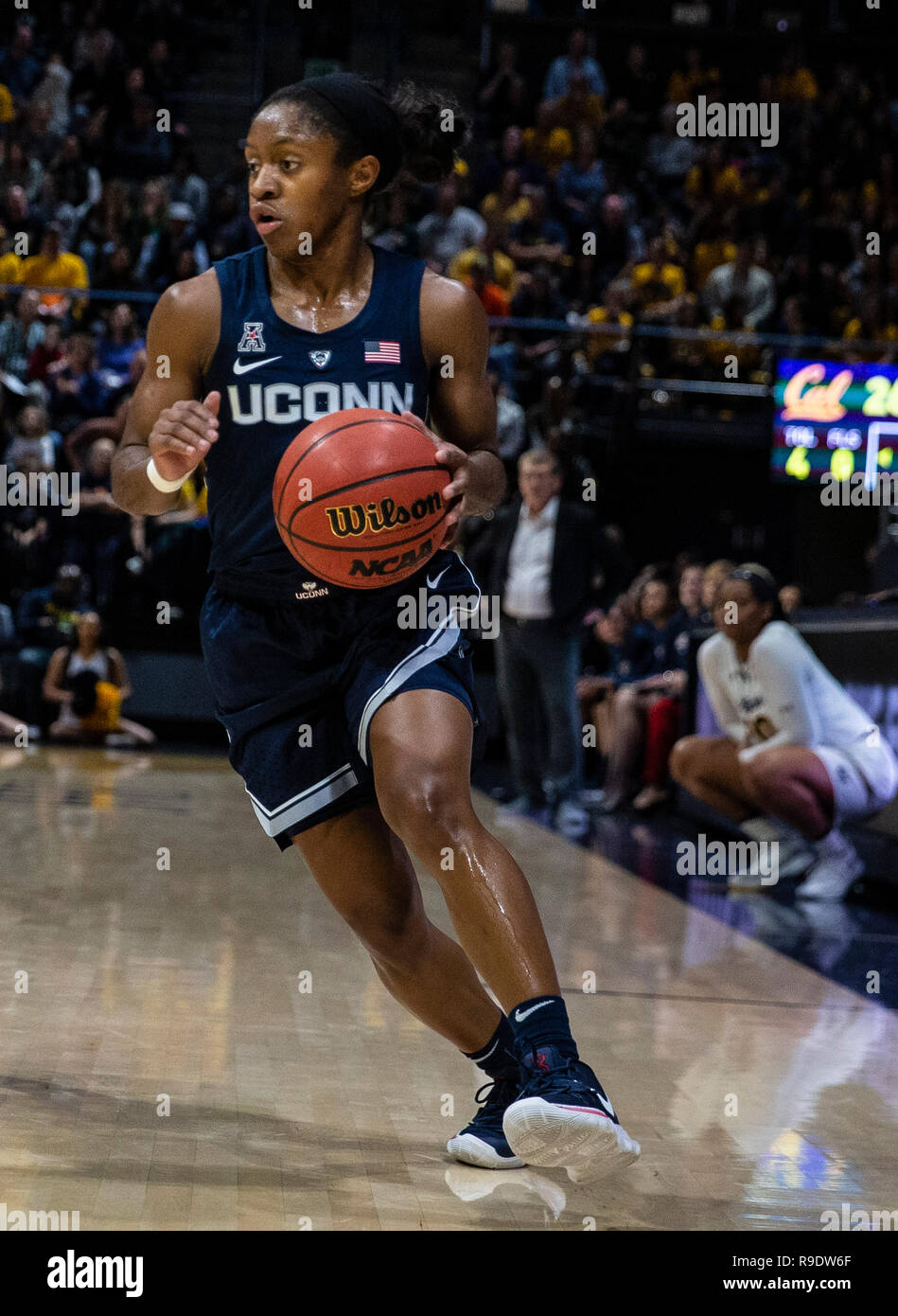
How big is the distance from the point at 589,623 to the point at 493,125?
238 inches

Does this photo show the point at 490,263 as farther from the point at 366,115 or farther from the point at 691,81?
the point at 366,115

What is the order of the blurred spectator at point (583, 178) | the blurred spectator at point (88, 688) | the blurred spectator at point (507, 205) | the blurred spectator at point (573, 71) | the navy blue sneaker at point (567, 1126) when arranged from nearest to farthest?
1. the navy blue sneaker at point (567, 1126)
2. the blurred spectator at point (88, 688)
3. the blurred spectator at point (507, 205)
4. the blurred spectator at point (583, 178)
5. the blurred spectator at point (573, 71)

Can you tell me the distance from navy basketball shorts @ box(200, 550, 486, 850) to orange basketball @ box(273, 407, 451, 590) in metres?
0.11

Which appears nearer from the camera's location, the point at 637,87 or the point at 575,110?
the point at 575,110

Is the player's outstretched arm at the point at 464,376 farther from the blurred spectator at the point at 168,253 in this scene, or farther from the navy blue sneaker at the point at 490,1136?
the blurred spectator at the point at 168,253

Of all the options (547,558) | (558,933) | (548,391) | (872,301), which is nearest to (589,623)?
(548,391)

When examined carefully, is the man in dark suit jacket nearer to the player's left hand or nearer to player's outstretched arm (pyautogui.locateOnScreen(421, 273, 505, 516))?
player's outstretched arm (pyautogui.locateOnScreen(421, 273, 505, 516))

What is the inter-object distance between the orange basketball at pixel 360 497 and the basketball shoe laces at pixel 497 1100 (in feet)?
3.02

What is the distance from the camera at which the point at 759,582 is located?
5750 mm

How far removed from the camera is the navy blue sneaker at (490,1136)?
2.65 metres

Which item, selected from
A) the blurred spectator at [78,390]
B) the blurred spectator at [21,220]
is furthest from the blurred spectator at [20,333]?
the blurred spectator at [21,220]

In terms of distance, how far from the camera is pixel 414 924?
8.41 feet

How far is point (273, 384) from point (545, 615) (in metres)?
5.16

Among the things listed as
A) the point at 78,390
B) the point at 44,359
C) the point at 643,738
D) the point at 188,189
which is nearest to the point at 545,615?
the point at 643,738
